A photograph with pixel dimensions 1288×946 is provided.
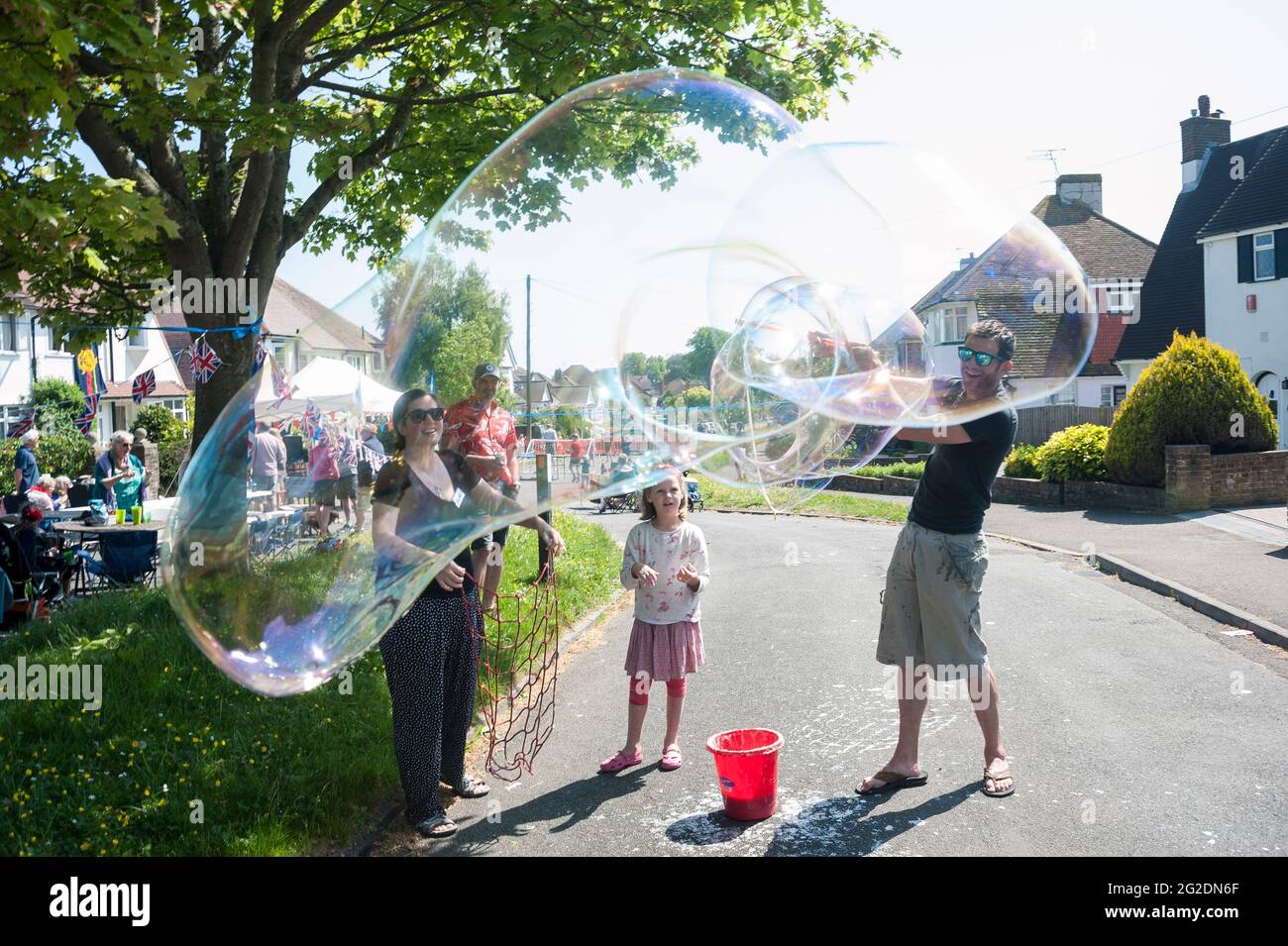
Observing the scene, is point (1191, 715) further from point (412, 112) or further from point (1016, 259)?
point (412, 112)

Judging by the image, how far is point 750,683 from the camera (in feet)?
23.5

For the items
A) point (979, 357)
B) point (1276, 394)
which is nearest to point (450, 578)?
point (979, 357)

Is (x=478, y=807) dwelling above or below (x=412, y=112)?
below

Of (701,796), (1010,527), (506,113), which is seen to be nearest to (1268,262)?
(1010,527)

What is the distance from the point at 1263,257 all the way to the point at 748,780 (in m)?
25.5

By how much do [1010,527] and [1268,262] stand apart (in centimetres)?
1369

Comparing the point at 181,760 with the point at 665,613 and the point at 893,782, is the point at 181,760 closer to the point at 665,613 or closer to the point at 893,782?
the point at 665,613

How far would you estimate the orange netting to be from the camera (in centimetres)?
530

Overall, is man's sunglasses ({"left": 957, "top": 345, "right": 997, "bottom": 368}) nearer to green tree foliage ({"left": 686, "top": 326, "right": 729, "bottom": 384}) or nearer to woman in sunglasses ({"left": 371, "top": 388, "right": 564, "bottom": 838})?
green tree foliage ({"left": 686, "top": 326, "right": 729, "bottom": 384})

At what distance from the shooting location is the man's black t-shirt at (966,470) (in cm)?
474

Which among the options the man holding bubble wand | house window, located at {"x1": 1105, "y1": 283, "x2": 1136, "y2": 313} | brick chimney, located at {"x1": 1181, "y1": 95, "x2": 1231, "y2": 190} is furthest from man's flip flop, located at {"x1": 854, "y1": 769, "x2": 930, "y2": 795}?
brick chimney, located at {"x1": 1181, "y1": 95, "x2": 1231, "y2": 190}

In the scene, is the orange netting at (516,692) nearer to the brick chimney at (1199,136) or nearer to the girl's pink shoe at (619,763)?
the girl's pink shoe at (619,763)

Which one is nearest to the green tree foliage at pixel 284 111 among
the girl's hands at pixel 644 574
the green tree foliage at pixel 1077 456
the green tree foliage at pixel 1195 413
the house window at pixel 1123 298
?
the girl's hands at pixel 644 574
